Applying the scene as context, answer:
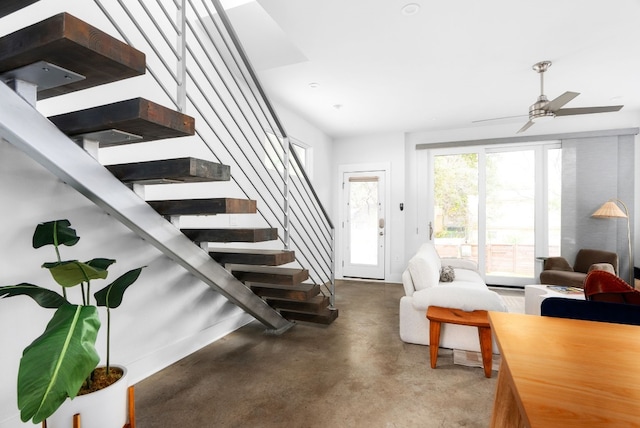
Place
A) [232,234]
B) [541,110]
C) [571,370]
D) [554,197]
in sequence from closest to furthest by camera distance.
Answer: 1. [571,370]
2. [232,234]
3. [541,110]
4. [554,197]

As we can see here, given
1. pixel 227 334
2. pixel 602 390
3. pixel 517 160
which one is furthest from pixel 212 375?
pixel 517 160

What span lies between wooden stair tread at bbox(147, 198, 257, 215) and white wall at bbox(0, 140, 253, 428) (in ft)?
1.73

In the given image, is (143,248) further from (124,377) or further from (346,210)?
(346,210)

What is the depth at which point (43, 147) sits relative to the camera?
123 centimetres

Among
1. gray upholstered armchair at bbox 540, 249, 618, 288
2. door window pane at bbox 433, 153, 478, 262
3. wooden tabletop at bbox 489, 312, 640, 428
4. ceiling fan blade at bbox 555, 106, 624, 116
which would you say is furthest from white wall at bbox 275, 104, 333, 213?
wooden tabletop at bbox 489, 312, 640, 428

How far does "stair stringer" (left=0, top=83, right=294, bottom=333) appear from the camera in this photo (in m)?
1.14

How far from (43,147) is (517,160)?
5838 mm

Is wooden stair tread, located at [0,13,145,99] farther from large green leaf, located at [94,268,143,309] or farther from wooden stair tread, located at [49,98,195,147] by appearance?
large green leaf, located at [94,268,143,309]

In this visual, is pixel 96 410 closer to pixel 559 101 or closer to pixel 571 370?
pixel 571 370

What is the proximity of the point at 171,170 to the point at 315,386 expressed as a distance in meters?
1.67

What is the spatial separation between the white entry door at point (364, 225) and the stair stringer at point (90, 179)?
3.74 metres

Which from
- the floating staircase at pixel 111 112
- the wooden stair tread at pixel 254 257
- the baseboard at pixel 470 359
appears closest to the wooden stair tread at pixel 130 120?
the floating staircase at pixel 111 112

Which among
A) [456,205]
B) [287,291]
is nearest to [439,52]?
[287,291]

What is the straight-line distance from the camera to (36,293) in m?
1.17
